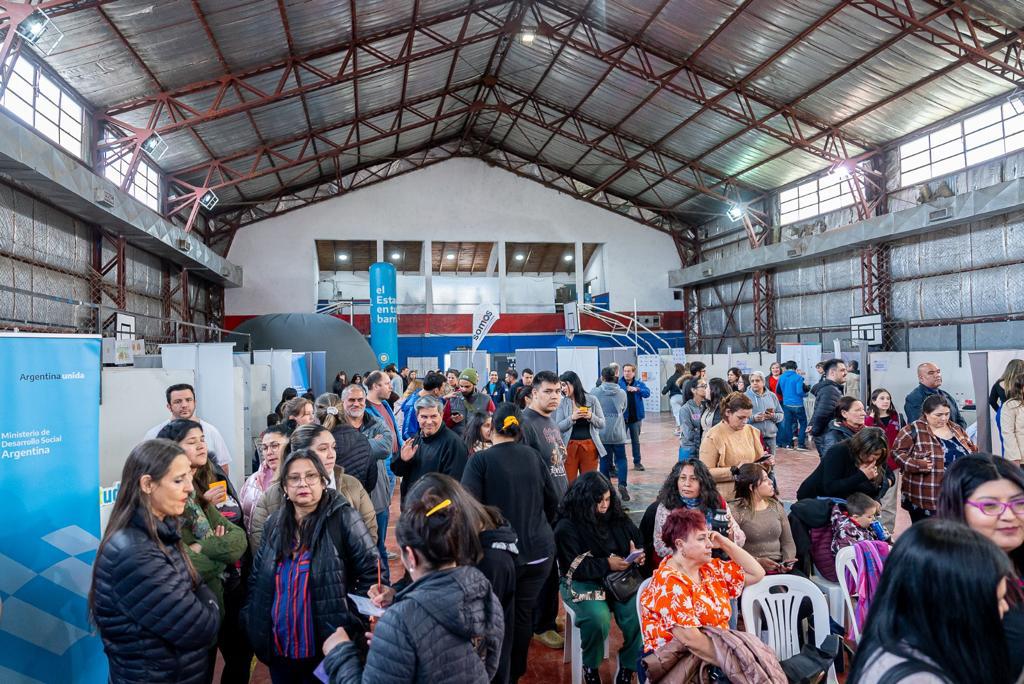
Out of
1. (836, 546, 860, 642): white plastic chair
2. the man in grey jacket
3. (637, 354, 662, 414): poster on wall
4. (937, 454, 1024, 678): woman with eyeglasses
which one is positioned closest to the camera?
(937, 454, 1024, 678): woman with eyeglasses

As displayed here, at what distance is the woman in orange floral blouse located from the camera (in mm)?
2232

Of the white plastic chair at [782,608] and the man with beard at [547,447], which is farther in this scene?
the man with beard at [547,447]

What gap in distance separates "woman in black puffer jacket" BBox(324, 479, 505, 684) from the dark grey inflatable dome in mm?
12616

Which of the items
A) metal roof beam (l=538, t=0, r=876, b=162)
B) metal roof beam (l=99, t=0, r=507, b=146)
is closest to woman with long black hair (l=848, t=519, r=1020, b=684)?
metal roof beam (l=99, t=0, r=507, b=146)

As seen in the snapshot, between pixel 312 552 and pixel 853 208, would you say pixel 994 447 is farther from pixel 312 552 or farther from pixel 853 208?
pixel 853 208

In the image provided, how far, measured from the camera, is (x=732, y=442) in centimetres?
363

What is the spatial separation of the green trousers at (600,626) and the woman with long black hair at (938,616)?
1.83 m

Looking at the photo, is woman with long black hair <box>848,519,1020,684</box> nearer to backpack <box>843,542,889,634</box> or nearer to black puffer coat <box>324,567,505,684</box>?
black puffer coat <box>324,567,505,684</box>

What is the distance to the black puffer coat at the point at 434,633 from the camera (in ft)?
4.60

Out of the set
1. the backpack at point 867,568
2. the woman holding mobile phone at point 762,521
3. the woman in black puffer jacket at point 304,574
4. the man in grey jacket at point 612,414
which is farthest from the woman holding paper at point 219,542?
the man in grey jacket at point 612,414

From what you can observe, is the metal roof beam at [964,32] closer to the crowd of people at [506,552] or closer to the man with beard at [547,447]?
the crowd of people at [506,552]

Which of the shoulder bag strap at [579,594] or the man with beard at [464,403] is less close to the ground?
the man with beard at [464,403]

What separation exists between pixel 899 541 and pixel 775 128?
14628 millimetres

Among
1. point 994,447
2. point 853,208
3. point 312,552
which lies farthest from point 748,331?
point 312,552
